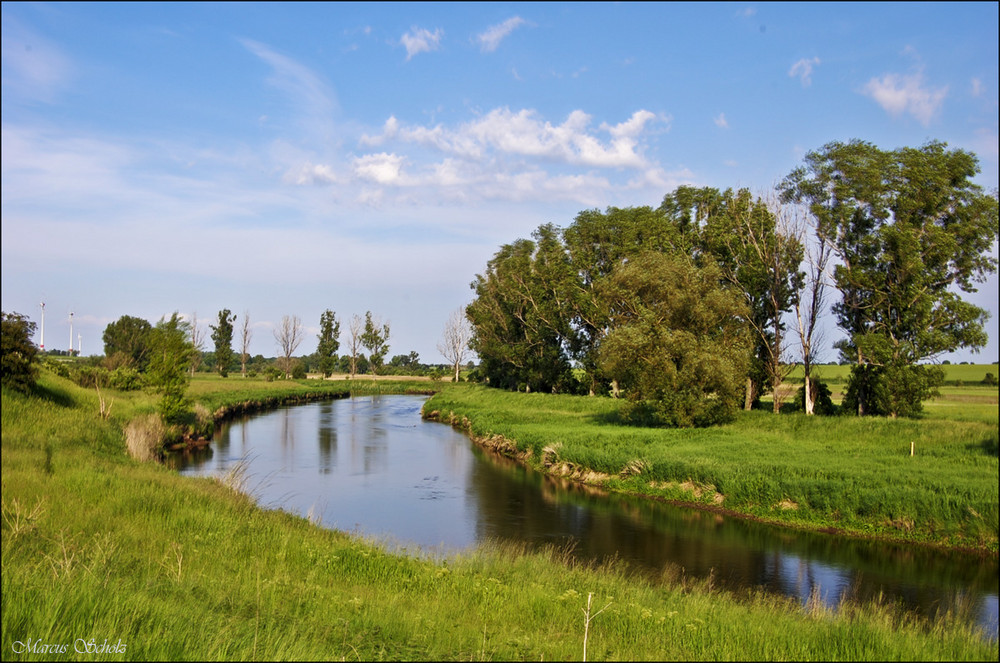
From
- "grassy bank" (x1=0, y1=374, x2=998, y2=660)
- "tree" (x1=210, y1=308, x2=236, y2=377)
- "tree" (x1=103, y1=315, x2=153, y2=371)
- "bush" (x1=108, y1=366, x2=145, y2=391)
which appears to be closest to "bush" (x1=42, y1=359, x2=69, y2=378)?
"grassy bank" (x1=0, y1=374, x2=998, y2=660)

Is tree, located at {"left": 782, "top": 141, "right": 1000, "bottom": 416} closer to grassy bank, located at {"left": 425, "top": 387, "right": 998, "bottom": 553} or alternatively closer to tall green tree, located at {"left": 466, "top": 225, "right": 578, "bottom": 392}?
grassy bank, located at {"left": 425, "top": 387, "right": 998, "bottom": 553}

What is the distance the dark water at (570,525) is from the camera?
1547 centimetres

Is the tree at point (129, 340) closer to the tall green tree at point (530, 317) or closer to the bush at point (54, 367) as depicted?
the tall green tree at point (530, 317)

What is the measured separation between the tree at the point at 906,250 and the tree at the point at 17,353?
31277 mm

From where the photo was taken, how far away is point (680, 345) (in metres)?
32.2

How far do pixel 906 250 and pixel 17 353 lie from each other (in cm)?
3241

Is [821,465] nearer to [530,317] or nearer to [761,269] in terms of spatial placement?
[761,269]

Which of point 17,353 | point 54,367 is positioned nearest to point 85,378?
point 54,367

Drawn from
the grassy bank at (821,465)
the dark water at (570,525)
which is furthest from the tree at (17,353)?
the grassy bank at (821,465)

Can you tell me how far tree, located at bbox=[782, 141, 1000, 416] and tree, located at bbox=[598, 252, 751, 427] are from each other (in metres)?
5.49

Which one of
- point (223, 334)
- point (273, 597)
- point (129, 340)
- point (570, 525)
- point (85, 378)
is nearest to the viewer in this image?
point (273, 597)

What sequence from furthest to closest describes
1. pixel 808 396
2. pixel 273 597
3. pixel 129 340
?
pixel 129 340 < pixel 808 396 < pixel 273 597

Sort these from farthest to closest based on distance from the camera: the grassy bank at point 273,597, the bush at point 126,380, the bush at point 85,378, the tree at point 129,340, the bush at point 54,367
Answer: the tree at point 129,340, the bush at point 126,380, the bush at point 85,378, the bush at point 54,367, the grassy bank at point 273,597

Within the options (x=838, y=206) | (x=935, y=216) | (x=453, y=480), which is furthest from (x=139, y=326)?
(x=935, y=216)
